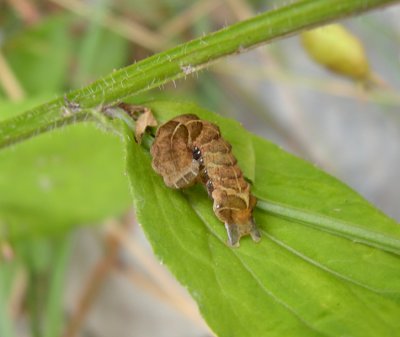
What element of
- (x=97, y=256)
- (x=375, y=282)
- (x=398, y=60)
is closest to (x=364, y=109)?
(x=398, y=60)

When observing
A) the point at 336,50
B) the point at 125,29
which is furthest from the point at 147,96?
the point at 336,50

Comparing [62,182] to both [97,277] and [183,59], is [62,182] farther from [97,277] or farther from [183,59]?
[97,277]

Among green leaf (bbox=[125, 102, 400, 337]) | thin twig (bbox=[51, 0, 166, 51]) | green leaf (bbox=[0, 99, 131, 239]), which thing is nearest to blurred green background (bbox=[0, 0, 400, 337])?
thin twig (bbox=[51, 0, 166, 51])

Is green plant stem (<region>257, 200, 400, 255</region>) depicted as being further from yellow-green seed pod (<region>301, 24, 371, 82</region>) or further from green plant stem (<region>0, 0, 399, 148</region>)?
yellow-green seed pod (<region>301, 24, 371, 82</region>)

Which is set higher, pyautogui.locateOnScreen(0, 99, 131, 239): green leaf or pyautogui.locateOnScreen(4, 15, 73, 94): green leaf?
pyautogui.locateOnScreen(4, 15, 73, 94): green leaf

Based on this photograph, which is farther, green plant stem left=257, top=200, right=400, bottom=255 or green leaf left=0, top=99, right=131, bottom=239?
green leaf left=0, top=99, right=131, bottom=239

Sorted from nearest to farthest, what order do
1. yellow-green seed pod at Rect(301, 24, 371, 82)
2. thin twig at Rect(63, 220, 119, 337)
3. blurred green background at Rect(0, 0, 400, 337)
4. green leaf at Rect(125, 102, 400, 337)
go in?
green leaf at Rect(125, 102, 400, 337) < yellow-green seed pod at Rect(301, 24, 371, 82) < blurred green background at Rect(0, 0, 400, 337) < thin twig at Rect(63, 220, 119, 337)

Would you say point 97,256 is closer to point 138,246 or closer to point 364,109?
point 138,246

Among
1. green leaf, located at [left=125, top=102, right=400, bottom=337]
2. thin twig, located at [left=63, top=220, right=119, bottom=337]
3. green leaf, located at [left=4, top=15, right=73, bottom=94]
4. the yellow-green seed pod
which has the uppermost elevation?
green leaf, located at [left=4, top=15, right=73, bottom=94]

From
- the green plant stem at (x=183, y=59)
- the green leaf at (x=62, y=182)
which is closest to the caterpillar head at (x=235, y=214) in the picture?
the green plant stem at (x=183, y=59)
